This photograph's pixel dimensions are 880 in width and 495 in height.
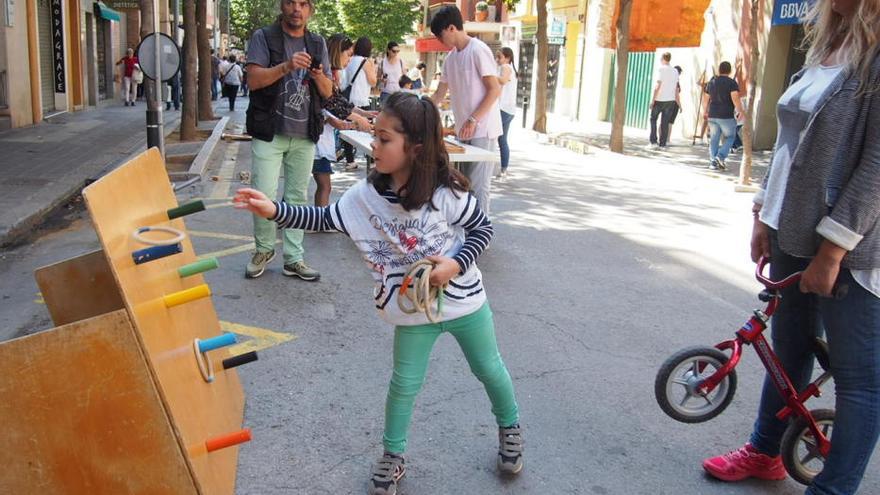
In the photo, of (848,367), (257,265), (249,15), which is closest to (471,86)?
(257,265)

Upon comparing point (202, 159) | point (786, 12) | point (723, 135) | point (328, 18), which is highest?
point (328, 18)

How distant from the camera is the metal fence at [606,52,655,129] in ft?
78.1

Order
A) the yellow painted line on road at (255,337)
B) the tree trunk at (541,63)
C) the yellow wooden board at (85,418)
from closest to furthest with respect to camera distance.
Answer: the yellow wooden board at (85,418), the yellow painted line on road at (255,337), the tree trunk at (541,63)

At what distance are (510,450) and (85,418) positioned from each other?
162 cm

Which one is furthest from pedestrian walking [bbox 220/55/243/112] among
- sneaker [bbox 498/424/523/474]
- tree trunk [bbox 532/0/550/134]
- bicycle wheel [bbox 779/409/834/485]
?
bicycle wheel [bbox 779/409/834/485]

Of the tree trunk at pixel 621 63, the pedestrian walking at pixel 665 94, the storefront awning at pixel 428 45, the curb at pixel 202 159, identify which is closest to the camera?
the curb at pixel 202 159

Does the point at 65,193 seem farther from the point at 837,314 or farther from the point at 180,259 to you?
the point at 837,314

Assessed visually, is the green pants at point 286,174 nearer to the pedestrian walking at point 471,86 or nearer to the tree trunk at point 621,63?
the pedestrian walking at point 471,86

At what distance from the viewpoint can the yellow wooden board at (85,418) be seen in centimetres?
214

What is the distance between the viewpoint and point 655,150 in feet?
58.2

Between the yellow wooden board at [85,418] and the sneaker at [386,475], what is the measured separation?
34.8 inches

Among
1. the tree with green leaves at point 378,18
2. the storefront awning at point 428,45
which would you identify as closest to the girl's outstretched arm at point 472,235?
the storefront awning at point 428,45

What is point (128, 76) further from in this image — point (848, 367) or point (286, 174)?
point (848, 367)

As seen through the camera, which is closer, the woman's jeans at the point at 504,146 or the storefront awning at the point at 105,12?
the woman's jeans at the point at 504,146
